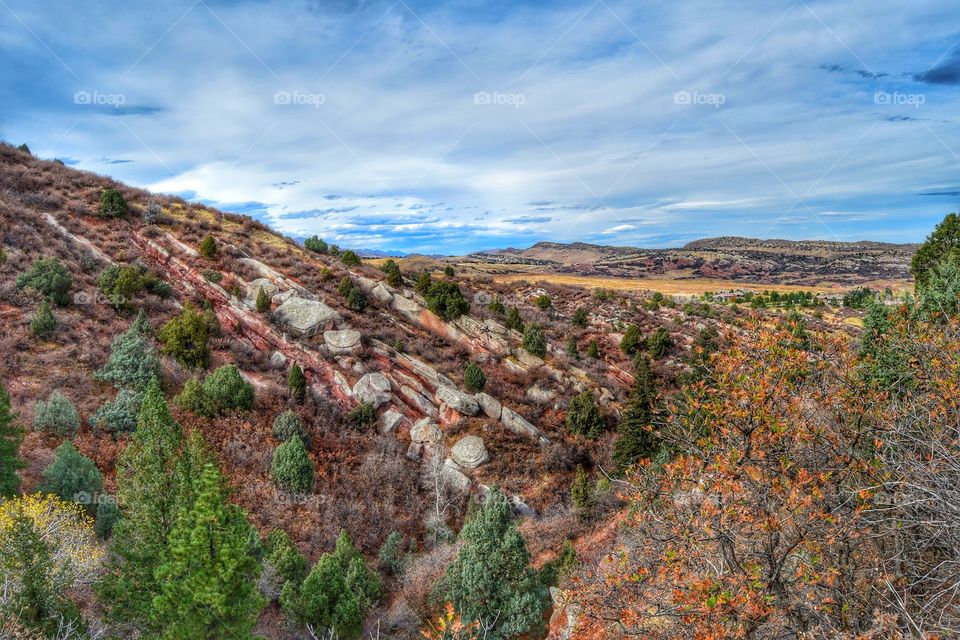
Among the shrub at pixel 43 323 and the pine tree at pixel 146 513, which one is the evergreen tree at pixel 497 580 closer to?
the pine tree at pixel 146 513

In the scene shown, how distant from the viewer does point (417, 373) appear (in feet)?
89.4

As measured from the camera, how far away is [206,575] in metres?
9.74

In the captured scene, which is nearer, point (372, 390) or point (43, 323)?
point (43, 323)

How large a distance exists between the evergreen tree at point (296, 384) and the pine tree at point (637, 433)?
16.0 m

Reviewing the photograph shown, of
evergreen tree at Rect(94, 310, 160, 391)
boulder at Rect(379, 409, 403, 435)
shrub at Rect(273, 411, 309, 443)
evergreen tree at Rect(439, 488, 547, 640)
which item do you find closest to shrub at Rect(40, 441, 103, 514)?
evergreen tree at Rect(94, 310, 160, 391)

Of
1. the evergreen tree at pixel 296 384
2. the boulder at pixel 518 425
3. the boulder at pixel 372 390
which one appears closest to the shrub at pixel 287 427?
the evergreen tree at pixel 296 384

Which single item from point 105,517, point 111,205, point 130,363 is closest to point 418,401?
point 130,363

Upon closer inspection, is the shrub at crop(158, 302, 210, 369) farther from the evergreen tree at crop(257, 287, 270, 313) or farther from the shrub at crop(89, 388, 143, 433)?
the shrub at crop(89, 388, 143, 433)

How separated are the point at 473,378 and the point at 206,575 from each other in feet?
58.3

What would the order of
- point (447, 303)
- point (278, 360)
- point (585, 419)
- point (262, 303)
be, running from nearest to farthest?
point (585, 419) < point (278, 360) < point (262, 303) < point (447, 303)

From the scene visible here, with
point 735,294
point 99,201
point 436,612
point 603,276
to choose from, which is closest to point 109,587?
point 436,612

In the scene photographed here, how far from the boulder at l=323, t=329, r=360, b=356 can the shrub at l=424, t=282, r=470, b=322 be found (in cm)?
682

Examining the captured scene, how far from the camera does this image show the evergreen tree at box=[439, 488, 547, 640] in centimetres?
1451

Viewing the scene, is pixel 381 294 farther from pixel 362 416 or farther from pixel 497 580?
pixel 497 580
